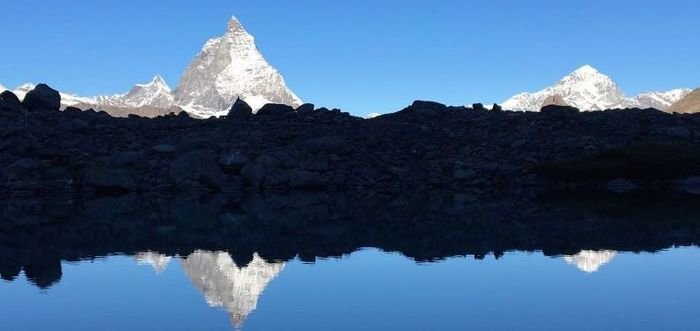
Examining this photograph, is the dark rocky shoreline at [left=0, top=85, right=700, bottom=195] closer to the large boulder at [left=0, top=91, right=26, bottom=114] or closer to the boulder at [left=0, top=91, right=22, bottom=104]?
the large boulder at [left=0, top=91, right=26, bottom=114]

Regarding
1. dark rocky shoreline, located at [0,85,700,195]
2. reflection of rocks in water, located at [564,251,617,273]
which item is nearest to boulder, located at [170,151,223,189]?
dark rocky shoreline, located at [0,85,700,195]

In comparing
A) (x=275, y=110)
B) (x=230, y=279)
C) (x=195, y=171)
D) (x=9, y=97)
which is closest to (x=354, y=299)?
(x=230, y=279)

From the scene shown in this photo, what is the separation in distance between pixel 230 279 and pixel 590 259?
838 cm

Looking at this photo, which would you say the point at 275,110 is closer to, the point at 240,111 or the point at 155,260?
the point at 240,111

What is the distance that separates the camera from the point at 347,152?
4544cm

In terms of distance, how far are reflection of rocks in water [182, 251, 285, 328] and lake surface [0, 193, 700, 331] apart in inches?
1.8

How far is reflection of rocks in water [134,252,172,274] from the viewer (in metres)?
15.2

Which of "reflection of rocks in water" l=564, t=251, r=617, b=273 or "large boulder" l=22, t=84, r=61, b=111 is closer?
"reflection of rocks in water" l=564, t=251, r=617, b=273

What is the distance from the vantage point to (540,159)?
45.8 meters

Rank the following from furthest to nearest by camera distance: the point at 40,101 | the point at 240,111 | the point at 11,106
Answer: the point at 240,111 < the point at 40,101 < the point at 11,106

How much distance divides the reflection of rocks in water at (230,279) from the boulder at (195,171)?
24.1m

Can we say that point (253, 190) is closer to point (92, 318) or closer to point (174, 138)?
point (174, 138)

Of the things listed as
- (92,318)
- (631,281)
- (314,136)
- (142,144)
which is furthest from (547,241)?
(142,144)

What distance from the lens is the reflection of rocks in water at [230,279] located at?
11.4 meters
